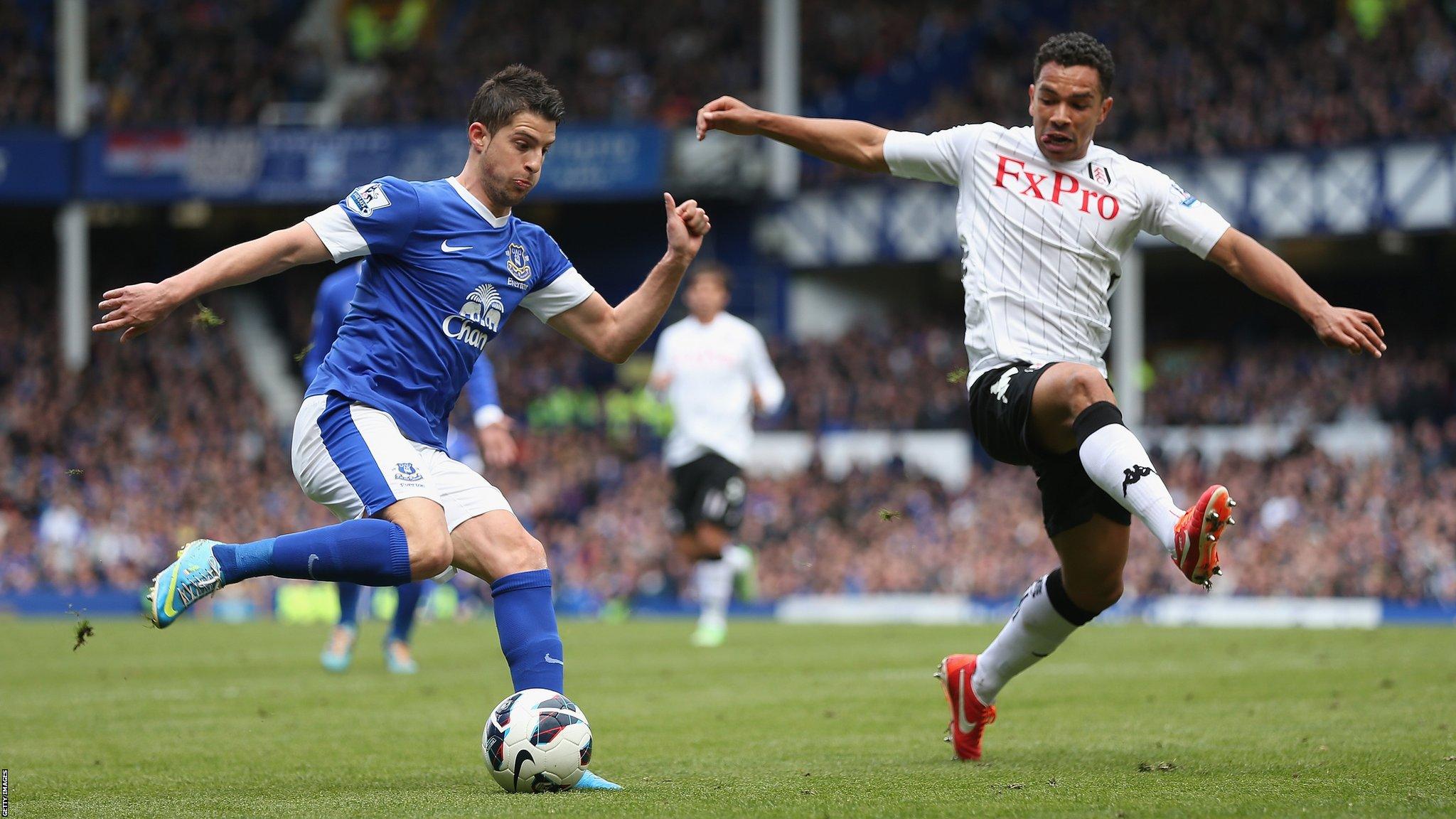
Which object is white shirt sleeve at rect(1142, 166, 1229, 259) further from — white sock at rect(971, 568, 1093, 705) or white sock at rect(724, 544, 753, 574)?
white sock at rect(724, 544, 753, 574)

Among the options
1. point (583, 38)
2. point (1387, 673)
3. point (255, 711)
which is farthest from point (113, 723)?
point (583, 38)

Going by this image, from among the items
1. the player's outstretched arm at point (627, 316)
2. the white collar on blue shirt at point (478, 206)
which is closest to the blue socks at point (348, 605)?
the player's outstretched arm at point (627, 316)

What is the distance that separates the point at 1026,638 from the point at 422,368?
2591 millimetres

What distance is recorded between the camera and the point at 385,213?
611 cm

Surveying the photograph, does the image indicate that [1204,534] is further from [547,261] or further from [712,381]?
[712,381]

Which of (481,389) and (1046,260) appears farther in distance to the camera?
(481,389)

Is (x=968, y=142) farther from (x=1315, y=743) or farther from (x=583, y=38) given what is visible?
(x=583, y=38)

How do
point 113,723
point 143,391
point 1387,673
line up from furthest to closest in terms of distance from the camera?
1. point 143,391
2. point 1387,673
3. point 113,723

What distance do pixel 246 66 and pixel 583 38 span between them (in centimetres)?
685

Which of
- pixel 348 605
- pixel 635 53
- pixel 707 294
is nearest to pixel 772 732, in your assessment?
pixel 348 605

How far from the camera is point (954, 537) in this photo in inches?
982

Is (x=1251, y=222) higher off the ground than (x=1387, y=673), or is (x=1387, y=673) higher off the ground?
(x=1251, y=222)

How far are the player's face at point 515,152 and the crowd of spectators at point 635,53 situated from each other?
75.4 ft

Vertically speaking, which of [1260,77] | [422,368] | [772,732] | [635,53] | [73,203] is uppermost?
[635,53]
